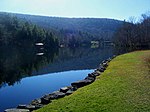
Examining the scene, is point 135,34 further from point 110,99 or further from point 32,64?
point 110,99

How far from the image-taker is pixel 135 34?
98.4m

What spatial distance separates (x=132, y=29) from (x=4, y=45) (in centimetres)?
4543

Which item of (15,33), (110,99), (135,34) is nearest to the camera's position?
(110,99)

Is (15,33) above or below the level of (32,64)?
above

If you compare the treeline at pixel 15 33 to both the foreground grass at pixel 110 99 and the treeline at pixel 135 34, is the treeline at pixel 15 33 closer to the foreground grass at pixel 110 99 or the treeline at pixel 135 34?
the treeline at pixel 135 34

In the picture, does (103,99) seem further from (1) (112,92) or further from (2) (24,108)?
(2) (24,108)

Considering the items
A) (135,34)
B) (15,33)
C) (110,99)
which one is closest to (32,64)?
(110,99)

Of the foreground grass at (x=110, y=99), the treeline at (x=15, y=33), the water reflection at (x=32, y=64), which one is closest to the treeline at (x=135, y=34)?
the water reflection at (x=32, y=64)

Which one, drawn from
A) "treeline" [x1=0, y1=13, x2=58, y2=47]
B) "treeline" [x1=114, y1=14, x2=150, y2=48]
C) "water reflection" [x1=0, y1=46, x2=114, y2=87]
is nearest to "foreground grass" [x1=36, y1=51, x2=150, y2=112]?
"water reflection" [x1=0, y1=46, x2=114, y2=87]

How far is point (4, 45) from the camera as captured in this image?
3314 inches

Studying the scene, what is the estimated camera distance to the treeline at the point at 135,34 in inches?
3750

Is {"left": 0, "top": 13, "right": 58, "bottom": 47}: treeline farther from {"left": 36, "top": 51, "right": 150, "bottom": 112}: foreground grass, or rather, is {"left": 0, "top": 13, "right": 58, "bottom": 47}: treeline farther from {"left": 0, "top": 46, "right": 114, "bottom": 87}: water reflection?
{"left": 36, "top": 51, "right": 150, "bottom": 112}: foreground grass

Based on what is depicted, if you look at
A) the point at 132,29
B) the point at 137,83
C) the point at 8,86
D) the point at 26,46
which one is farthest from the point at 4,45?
the point at 137,83

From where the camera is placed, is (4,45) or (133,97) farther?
(4,45)
